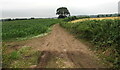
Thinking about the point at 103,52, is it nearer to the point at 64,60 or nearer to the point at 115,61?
the point at 115,61

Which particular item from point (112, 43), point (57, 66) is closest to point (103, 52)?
point (112, 43)

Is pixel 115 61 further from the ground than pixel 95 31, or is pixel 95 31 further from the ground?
pixel 95 31

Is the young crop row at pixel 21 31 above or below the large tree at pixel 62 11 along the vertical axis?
below

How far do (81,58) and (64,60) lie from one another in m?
0.82

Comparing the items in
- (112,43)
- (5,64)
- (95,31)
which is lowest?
(5,64)

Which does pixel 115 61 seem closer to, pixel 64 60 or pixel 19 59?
pixel 64 60

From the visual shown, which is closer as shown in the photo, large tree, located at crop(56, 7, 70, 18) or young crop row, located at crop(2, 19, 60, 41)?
young crop row, located at crop(2, 19, 60, 41)

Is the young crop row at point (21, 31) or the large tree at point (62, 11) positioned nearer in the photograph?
the young crop row at point (21, 31)

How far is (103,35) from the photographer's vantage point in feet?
26.2

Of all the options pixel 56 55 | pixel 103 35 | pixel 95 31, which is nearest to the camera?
pixel 56 55

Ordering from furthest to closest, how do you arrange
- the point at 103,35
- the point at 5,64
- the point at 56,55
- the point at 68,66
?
the point at 103,35 → the point at 56,55 → the point at 5,64 → the point at 68,66

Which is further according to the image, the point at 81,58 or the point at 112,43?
the point at 112,43

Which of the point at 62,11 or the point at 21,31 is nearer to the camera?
the point at 21,31

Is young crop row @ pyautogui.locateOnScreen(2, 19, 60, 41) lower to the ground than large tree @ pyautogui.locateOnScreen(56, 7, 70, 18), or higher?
lower
